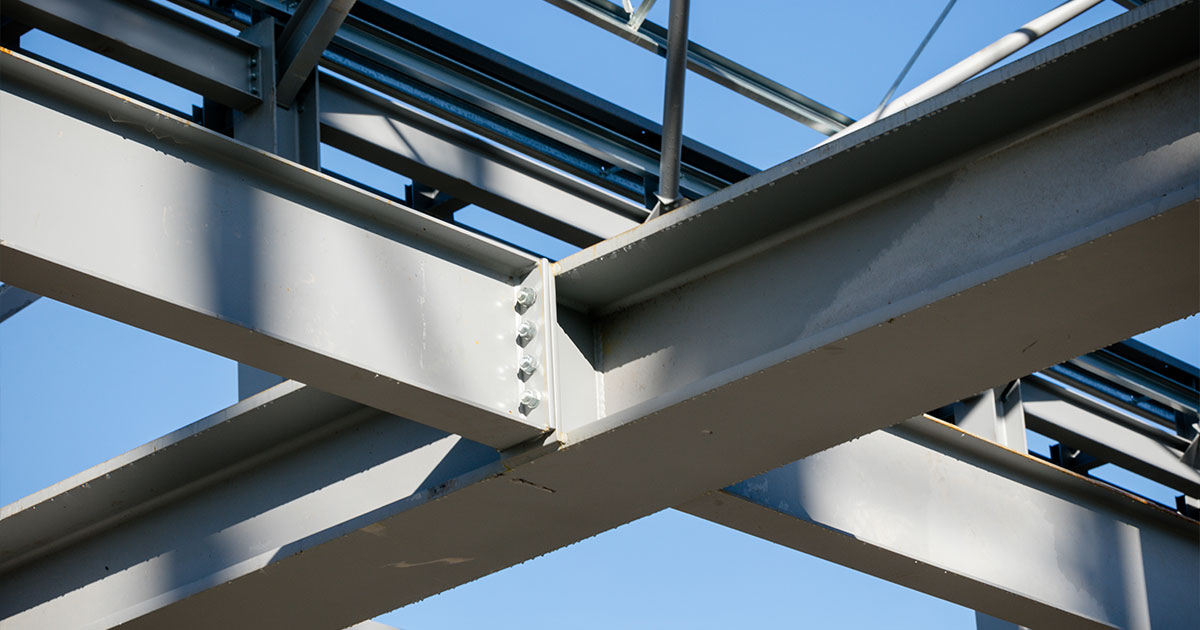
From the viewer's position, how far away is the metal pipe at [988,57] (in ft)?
22.1

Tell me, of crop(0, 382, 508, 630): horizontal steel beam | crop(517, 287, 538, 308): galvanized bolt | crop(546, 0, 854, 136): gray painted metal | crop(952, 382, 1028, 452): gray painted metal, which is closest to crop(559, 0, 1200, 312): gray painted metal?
crop(517, 287, 538, 308): galvanized bolt

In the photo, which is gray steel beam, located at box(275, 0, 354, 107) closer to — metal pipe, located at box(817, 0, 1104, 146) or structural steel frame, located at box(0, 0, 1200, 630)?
structural steel frame, located at box(0, 0, 1200, 630)

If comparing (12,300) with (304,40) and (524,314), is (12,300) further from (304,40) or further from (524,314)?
(524,314)

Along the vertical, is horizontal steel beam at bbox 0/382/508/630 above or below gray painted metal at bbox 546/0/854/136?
below

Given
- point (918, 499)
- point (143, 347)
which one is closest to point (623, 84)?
point (918, 499)

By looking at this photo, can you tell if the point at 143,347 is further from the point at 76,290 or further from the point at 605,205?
the point at 76,290

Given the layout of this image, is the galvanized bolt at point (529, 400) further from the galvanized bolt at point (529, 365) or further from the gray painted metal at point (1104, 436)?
the gray painted metal at point (1104, 436)

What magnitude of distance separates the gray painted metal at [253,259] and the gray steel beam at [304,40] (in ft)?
5.30

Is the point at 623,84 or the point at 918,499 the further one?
the point at 623,84

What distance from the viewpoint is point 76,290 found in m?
3.78

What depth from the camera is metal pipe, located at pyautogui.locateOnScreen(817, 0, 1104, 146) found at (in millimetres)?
6730

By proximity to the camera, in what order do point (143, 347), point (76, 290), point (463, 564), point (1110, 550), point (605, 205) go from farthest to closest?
1. point (143, 347)
2. point (605, 205)
3. point (1110, 550)
4. point (463, 564)
5. point (76, 290)

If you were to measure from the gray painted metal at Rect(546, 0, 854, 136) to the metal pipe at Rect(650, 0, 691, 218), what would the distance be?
203 centimetres

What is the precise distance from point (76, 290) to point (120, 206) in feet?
0.87
